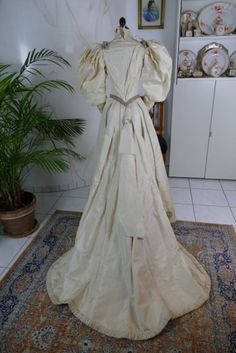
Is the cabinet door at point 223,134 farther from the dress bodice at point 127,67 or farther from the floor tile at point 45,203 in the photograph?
the floor tile at point 45,203

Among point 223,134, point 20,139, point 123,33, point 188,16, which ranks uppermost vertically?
point 188,16

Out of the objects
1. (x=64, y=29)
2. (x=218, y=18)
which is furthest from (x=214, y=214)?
(x=64, y=29)

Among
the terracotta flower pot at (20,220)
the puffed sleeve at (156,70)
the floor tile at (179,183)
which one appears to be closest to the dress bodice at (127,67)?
the puffed sleeve at (156,70)

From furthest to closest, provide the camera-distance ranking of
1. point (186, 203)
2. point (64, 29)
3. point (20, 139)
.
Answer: point (186, 203), point (64, 29), point (20, 139)

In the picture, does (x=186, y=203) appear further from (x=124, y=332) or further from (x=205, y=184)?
(x=124, y=332)

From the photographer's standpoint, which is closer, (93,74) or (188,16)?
(93,74)

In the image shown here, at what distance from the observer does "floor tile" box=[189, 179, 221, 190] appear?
2.69 metres

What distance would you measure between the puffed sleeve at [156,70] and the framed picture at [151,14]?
5.80 feet

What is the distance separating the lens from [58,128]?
210cm

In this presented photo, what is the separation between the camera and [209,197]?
2496 millimetres

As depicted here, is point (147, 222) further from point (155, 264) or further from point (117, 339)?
point (117, 339)

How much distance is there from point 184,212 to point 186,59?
5.15 feet

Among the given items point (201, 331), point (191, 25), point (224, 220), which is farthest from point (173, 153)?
point (201, 331)

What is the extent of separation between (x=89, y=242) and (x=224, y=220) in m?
1.29
